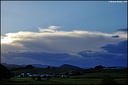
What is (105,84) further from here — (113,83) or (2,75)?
(2,75)

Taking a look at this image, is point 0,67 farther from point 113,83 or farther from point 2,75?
A: point 113,83

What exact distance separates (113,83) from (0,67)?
4556 cm

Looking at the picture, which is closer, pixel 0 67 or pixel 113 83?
pixel 113 83

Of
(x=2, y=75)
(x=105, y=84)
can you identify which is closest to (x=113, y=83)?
(x=105, y=84)

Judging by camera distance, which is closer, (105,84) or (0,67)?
(105,84)

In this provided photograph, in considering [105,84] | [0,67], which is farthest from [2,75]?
[105,84]

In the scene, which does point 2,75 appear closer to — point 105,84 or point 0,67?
point 0,67

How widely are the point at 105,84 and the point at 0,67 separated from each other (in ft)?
144

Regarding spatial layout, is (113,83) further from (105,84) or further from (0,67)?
(0,67)

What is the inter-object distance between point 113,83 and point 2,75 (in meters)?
44.7

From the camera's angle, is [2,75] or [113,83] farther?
[2,75]

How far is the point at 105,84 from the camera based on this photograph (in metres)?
84.9

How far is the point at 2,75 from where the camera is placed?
110688mm

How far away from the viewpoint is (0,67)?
364 feet
